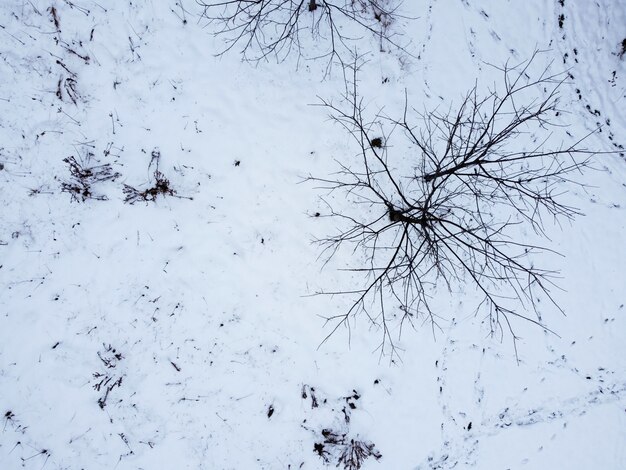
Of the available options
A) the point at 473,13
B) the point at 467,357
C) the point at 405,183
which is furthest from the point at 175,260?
the point at 473,13

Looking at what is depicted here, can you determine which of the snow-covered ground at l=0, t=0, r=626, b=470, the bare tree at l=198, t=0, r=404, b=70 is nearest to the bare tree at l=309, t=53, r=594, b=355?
the snow-covered ground at l=0, t=0, r=626, b=470

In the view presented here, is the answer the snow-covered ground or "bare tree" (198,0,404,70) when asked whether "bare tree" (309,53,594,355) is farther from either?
"bare tree" (198,0,404,70)

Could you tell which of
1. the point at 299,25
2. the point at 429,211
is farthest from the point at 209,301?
the point at 299,25

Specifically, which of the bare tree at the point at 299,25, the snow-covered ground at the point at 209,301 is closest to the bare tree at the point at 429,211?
the snow-covered ground at the point at 209,301

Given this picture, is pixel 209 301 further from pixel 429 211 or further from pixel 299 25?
pixel 299 25

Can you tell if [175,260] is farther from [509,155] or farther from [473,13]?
[473,13]

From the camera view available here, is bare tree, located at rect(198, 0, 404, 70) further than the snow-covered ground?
Yes
